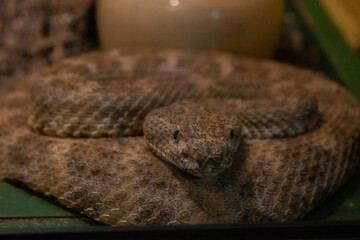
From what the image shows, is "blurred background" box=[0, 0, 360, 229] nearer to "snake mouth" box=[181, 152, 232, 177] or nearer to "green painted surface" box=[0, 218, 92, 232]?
"snake mouth" box=[181, 152, 232, 177]

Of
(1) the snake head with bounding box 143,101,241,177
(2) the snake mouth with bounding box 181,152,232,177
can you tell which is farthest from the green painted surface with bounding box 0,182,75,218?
(2) the snake mouth with bounding box 181,152,232,177

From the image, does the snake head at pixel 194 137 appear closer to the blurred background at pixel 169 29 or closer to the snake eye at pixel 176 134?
the snake eye at pixel 176 134

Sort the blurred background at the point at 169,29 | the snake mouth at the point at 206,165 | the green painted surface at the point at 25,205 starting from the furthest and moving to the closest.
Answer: the blurred background at the point at 169,29 → the green painted surface at the point at 25,205 → the snake mouth at the point at 206,165

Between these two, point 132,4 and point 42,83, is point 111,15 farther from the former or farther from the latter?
point 42,83

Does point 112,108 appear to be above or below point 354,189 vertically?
above

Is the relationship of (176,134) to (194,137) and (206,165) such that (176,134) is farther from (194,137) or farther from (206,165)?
(206,165)

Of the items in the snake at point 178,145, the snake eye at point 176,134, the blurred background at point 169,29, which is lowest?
the snake at point 178,145

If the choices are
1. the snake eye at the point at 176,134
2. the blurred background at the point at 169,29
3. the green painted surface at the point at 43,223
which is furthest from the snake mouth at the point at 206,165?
the blurred background at the point at 169,29

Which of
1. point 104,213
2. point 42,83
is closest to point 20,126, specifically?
point 42,83
